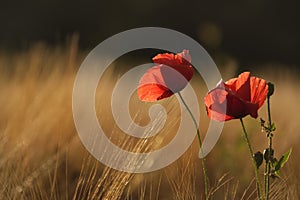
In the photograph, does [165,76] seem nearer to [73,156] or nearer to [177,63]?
[177,63]

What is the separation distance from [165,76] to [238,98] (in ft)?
0.42

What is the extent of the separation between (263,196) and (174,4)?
9.39 meters

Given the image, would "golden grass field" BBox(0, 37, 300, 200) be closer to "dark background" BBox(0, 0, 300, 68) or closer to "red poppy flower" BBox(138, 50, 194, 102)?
"red poppy flower" BBox(138, 50, 194, 102)

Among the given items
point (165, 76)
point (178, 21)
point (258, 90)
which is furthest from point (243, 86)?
point (178, 21)

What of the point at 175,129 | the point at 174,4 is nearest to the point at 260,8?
the point at 174,4

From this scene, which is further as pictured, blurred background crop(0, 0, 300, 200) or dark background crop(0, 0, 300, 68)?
dark background crop(0, 0, 300, 68)

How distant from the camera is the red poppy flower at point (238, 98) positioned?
121 centimetres

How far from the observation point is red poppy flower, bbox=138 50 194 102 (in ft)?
4.09

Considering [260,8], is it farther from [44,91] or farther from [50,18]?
[44,91]

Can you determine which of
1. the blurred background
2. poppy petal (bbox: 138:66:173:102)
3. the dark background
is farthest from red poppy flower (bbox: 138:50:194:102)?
the dark background

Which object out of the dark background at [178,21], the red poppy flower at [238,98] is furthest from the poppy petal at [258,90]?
the dark background at [178,21]

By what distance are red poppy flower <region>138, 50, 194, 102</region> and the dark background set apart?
305 inches

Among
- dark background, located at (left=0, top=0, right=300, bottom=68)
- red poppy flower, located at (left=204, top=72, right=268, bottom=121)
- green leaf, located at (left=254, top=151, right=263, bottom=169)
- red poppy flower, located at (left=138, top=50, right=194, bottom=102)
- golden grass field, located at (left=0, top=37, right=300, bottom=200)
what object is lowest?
golden grass field, located at (left=0, top=37, right=300, bottom=200)

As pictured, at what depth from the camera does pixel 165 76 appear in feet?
4.13
